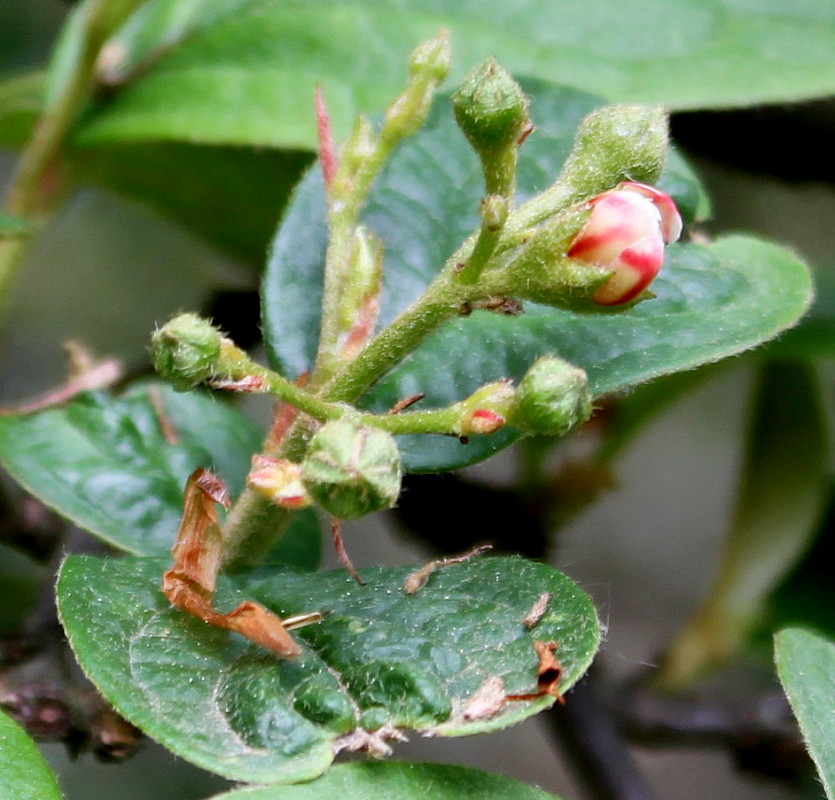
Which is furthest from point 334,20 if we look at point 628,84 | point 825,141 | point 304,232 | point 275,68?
point 825,141

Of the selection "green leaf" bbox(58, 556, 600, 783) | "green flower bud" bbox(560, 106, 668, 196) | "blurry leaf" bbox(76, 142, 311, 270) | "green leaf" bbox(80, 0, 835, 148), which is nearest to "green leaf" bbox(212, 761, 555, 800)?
"green leaf" bbox(58, 556, 600, 783)

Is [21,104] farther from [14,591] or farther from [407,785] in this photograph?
[407,785]

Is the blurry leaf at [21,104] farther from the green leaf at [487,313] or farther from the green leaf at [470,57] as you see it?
the green leaf at [487,313]

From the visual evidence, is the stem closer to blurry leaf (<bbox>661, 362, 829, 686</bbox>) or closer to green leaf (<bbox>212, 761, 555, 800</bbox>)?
green leaf (<bbox>212, 761, 555, 800</bbox>)

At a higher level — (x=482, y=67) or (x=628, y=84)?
(x=482, y=67)

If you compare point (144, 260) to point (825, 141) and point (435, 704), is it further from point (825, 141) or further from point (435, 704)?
point (435, 704)

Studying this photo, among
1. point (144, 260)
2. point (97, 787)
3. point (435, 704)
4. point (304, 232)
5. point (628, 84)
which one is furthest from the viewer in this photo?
point (144, 260)

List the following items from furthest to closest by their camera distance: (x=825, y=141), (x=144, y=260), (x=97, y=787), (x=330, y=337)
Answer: (x=144, y=260) → (x=97, y=787) → (x=825, y=141) → (x=330, y=337)

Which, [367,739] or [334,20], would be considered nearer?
[367,739]
